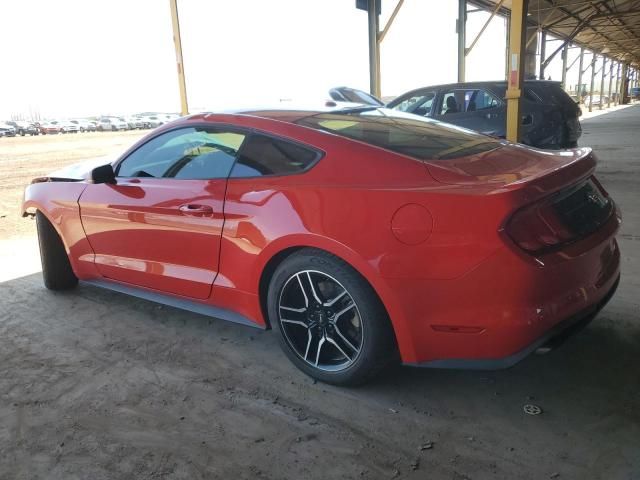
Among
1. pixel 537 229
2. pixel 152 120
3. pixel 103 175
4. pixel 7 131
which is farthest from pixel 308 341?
pixel 152 120

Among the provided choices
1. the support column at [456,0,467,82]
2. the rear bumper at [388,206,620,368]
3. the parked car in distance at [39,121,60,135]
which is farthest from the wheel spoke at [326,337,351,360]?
the parked car in distance at [39,121,60,135]

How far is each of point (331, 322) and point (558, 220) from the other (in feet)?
3.75

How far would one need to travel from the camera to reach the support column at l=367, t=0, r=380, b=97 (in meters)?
12.1

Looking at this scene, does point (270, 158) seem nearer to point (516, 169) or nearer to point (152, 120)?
point (516, 169)

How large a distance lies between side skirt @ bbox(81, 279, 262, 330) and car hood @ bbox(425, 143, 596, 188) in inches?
53.7

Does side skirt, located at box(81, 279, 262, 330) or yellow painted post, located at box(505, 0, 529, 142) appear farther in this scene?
yellow painted post, located at box(505, 0, 529, 142)

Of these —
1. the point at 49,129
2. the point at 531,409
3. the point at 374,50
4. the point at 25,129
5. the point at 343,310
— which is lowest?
the point at 531,409

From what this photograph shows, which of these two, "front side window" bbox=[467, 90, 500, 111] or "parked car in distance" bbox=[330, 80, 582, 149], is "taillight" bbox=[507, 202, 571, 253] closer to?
"parked car in distance" bbox=[330, 80, 582, 149]

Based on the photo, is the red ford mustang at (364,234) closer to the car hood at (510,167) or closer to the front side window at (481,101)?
the car hood at (510,167)

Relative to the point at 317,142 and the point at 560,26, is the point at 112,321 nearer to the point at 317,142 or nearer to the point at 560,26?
the point at 317,142

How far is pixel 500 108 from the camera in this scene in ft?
27.9

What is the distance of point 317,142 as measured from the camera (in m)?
2.57

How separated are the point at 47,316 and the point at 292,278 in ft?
Answer: 7.24

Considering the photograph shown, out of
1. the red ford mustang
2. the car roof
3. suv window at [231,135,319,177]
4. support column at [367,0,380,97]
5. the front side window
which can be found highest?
support column at [367,0,380,97]
